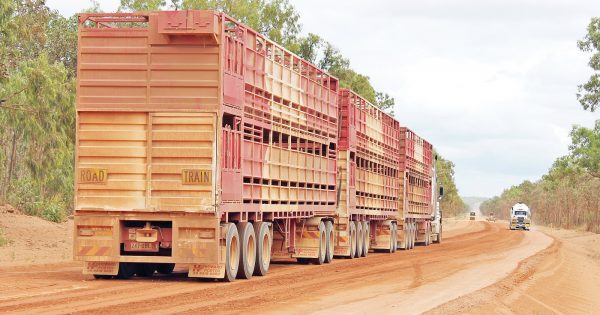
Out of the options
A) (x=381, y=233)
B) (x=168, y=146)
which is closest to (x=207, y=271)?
(x=168, y=146)

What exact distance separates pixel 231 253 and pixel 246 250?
688 millimetres

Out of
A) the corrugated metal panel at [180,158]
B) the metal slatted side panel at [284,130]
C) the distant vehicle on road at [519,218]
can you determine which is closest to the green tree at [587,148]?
the distant vehicle on road at [519,218]

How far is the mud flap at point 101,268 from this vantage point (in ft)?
59.4

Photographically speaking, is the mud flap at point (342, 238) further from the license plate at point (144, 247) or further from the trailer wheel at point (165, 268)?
the license plate at point (144, 247)

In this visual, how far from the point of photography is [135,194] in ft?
57.8

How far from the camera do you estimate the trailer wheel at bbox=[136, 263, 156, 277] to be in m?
19.9

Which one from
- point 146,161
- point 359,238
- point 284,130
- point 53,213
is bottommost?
point 359,238

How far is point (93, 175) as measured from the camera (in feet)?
58.0

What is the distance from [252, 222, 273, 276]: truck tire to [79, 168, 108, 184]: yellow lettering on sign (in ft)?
12.8

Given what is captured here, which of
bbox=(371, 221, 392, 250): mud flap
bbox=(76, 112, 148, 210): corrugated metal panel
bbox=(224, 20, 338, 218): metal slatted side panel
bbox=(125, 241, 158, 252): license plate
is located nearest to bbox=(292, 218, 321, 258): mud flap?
bbox=(224, 20, 338, 218): metal slatted side panel

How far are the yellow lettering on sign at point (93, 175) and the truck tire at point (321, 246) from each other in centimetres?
947

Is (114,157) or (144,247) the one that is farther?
(144,247)

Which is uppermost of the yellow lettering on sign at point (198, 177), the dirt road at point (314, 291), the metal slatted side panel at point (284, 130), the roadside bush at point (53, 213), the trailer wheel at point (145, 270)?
the metal slatted side panel at point (284, 130)

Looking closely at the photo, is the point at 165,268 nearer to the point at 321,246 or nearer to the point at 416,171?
the point at 321,246
